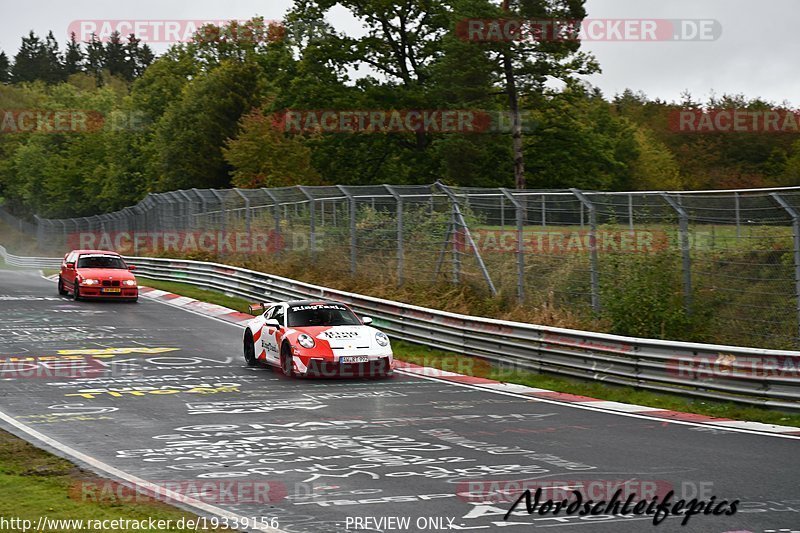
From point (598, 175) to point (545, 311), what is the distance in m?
38.9

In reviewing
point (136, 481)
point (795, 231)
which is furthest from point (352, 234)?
point (136, 481)

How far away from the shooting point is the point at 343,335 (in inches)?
724

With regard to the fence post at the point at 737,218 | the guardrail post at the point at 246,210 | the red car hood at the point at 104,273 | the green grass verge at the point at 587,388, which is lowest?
the green grass verge at the point at 587,388

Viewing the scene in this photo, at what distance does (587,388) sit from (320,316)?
5.06 metres

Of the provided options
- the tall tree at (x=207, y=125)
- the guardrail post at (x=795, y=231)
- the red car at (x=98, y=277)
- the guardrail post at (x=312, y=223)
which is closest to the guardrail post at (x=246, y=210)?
the red car at (x=98, y=277)

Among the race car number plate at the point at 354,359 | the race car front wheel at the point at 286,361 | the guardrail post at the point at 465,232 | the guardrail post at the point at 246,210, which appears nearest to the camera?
the race car number plate at the point at 354,359

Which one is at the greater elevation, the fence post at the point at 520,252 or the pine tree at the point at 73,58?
the pine tree at the point at 73,58

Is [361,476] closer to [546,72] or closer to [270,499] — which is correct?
[270,499]

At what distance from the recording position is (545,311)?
69.4 feet

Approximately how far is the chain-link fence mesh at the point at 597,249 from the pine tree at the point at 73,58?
163m

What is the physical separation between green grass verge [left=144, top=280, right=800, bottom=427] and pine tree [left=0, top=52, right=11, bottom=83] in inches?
6678

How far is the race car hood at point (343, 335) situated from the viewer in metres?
18.2

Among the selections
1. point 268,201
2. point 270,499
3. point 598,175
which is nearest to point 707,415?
point 270,499

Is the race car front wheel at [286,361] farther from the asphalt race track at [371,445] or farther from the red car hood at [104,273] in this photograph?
the red car hood at [104,273]
